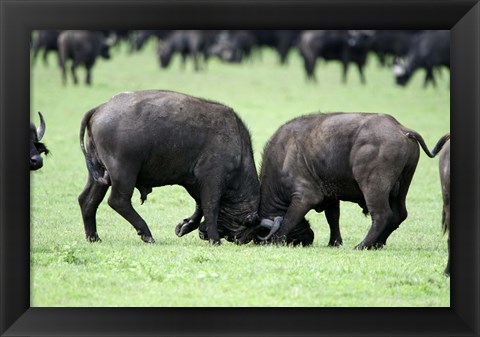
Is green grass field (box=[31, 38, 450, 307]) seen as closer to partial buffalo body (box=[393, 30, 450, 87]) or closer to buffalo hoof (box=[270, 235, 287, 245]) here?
buffalo hoof (box=[270, 235, 287, 245])

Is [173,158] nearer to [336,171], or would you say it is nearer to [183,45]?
[336,171]

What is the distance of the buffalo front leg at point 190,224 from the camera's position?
12961mm

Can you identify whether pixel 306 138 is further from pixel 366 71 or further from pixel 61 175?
pixel 366 71

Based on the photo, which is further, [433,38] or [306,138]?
[433,38]

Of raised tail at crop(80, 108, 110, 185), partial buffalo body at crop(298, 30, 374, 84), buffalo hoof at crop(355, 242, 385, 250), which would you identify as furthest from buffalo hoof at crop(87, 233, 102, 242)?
partial buffalo body at crop(298, 30, 374, 84)

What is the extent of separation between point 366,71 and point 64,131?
18.0 m

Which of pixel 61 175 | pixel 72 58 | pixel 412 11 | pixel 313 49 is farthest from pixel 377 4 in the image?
pixel 313 49

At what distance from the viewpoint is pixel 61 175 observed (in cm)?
1825

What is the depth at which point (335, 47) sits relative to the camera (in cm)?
3566

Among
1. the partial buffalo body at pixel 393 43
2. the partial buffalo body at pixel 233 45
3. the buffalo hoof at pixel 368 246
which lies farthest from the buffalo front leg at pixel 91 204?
the partial buffalo body at pixel 233 45

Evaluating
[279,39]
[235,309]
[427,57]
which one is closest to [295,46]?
[279,39]

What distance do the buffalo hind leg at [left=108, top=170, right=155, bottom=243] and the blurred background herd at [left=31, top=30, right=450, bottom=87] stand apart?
1890cm

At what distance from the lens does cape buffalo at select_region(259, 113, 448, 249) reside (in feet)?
40.2

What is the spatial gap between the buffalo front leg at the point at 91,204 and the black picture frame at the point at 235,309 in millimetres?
3383
